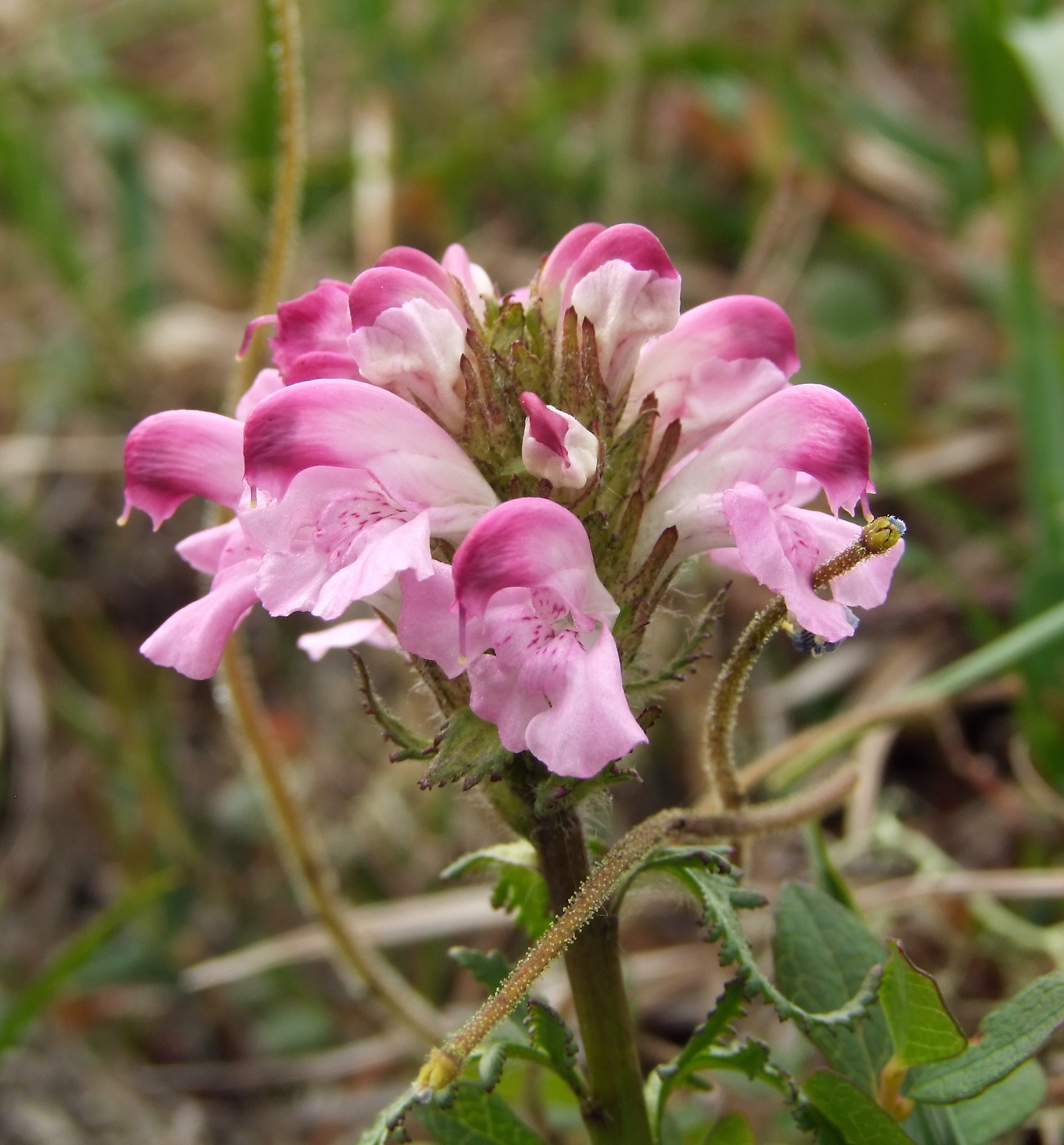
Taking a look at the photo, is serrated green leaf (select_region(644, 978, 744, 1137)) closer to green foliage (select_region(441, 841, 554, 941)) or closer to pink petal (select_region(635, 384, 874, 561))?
green foliage (select_region(441, 841, 554, 941))

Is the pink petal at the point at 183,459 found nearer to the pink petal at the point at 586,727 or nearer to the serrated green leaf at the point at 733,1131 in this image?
the pink petal at the point at 586,727

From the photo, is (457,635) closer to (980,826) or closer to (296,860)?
(296,860)

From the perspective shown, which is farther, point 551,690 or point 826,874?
point 826,874

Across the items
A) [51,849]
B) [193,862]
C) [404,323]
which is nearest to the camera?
[404,323]

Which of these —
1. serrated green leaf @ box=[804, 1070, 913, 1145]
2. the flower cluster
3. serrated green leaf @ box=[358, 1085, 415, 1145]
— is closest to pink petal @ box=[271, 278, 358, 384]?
the flower cluster

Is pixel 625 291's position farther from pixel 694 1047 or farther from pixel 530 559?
pixel 694 1047

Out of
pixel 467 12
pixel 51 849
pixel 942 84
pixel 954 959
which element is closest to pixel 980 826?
pixel 954 959

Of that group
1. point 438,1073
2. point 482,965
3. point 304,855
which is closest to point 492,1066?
point 438,1073
